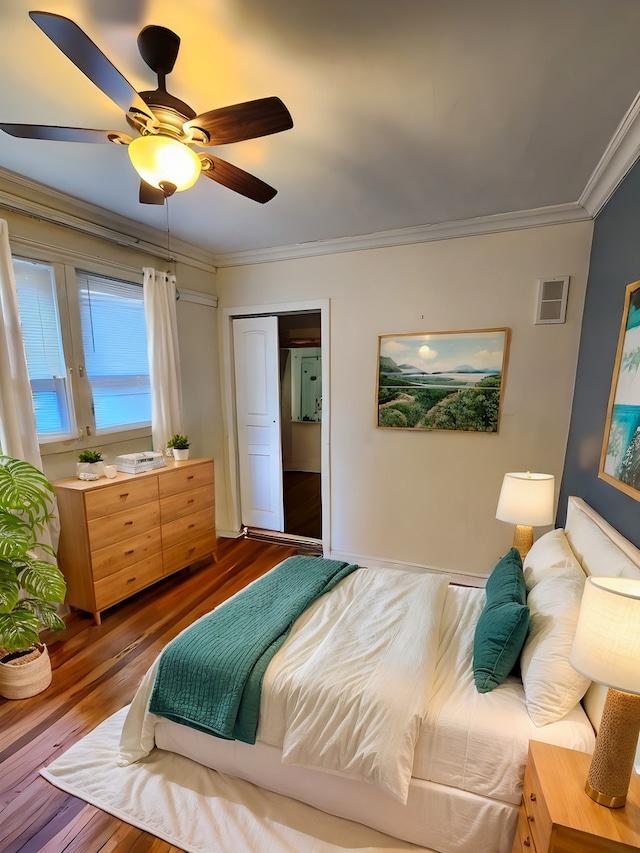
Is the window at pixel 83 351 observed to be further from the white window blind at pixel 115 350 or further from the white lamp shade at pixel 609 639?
the white lamp shade at pixel 609 639

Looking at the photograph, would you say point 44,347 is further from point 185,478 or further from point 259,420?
point 259,420

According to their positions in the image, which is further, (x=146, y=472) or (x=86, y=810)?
(x=146, y=472)

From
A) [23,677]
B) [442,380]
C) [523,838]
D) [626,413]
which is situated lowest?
[23,677]

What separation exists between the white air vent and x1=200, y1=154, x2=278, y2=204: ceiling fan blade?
77.0 inches

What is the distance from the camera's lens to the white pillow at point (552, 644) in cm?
118

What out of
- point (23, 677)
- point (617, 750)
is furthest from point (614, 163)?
point (23, 677)

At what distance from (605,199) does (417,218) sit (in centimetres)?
108

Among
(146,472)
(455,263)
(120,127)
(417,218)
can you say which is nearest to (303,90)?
(120,127)

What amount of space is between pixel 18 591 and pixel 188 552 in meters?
1.27

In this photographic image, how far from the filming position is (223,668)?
4.71 ft

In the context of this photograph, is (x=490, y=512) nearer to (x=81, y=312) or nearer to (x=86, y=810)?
(x=86, y=810)

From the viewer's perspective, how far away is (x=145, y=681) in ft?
5.14

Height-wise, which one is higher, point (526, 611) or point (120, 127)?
point (120, 127)

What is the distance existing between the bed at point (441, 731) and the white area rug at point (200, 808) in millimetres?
41
